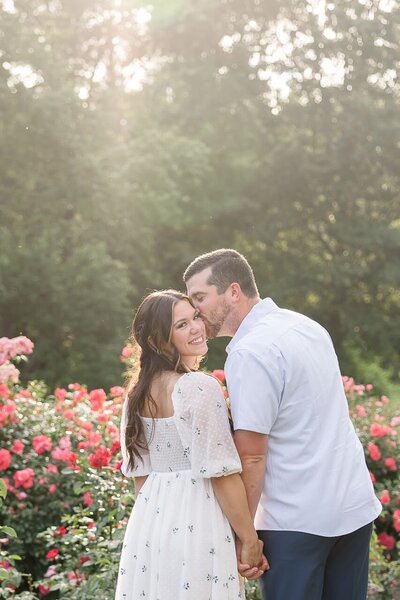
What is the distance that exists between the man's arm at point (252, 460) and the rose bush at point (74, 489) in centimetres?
133

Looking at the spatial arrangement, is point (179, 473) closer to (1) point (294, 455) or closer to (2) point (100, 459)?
(1) point (294, 455)

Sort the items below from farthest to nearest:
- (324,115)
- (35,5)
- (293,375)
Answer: (324,115) → (35,5) → (293,375)

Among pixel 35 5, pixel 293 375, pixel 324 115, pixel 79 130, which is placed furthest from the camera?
pixel 324 115

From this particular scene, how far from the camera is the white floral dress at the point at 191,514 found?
3.12m

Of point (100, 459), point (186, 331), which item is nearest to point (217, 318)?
point (186, 331)

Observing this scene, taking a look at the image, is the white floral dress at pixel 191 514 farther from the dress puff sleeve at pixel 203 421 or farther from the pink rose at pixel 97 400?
the pink rose at pixel 97 400

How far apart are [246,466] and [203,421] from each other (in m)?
→ 0.21

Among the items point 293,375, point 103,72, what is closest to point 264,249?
point 103,72

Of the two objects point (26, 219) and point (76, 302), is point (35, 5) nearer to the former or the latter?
point (26, 219)

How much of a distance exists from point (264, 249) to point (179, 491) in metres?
21.4

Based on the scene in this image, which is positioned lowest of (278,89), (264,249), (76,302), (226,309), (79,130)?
(226,309)

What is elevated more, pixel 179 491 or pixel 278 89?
pixel 278 89

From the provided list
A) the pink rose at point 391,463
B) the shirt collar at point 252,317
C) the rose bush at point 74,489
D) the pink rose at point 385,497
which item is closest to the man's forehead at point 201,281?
the shirt collar at point 252,317

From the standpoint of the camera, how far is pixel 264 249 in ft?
80.3
